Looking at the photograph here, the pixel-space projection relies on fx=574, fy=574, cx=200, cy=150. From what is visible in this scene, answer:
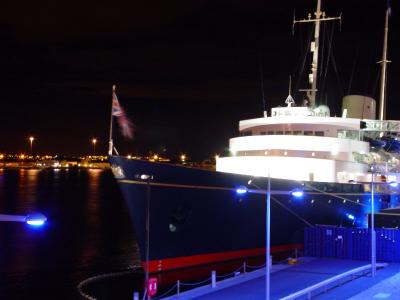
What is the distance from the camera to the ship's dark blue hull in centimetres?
2117

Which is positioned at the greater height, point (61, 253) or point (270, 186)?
point (270, 186)

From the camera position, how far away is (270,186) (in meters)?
24.2

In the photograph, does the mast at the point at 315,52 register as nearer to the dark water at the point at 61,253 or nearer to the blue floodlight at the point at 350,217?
the blue floodlight at the point at 350,217

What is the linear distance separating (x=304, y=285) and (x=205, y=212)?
501 centimetres

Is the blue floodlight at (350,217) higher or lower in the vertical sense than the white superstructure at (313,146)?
lower

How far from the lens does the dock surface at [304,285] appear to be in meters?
17.5

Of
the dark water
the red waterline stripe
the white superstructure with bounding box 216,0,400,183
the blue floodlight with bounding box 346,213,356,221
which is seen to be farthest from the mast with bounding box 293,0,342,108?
the dark water

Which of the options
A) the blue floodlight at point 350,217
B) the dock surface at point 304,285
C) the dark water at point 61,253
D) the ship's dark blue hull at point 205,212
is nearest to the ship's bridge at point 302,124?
the ship's dark blue hull at point 205,212

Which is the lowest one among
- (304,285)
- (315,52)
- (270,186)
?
(304,285)

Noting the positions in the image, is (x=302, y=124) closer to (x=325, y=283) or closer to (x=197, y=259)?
(x=197, y=259)

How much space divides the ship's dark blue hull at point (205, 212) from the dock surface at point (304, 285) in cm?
250

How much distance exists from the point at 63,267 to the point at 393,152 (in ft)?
65.6

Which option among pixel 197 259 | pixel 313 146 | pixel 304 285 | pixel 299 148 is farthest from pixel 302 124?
pixel 304 285

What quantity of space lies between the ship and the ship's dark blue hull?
39mm
